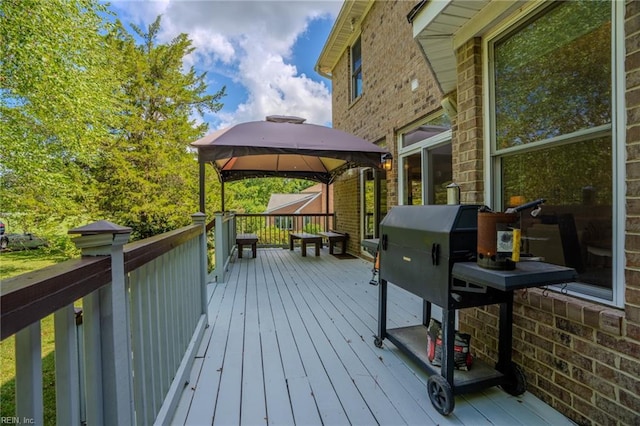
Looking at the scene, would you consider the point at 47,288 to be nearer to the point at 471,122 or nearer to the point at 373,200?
the point at 471,122

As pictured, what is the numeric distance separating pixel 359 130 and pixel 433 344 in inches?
244

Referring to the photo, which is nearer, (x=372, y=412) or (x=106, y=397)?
(x=106, y=397)

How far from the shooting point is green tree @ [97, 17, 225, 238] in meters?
11.1

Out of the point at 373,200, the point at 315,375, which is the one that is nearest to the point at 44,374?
the point at 315,375

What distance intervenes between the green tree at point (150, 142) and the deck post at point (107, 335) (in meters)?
11.4

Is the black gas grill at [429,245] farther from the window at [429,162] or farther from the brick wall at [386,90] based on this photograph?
the brick wall at [386,90]

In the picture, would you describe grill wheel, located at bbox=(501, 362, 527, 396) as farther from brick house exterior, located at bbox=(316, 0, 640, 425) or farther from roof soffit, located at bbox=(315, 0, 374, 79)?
roof soffit, located at bbox=(315, 0, 374, 79)

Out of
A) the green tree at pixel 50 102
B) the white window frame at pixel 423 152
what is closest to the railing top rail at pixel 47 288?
the white window frame at pixel 423 152

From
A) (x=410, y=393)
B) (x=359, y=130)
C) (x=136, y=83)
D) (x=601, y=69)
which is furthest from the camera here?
(x=136, y=83)

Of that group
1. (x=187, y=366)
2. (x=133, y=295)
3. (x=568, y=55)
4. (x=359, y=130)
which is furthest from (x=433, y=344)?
(x=359, y=130)


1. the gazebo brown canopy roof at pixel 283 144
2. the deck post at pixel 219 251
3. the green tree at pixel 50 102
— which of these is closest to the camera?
the gazebo brown canopy roof at pixel 283 144

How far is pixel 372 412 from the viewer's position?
6.29 ft

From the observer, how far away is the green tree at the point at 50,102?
293 inches

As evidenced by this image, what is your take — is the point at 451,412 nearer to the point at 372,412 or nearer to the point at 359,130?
the point at 372,412
